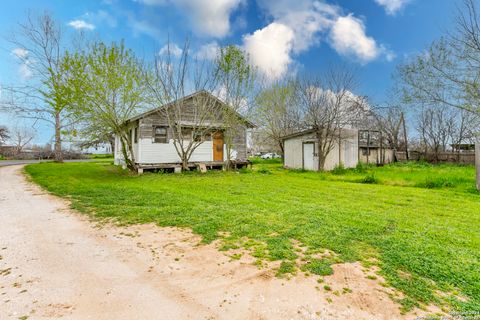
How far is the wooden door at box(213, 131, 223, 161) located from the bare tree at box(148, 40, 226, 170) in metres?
1.48

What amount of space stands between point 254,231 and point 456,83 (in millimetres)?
10656

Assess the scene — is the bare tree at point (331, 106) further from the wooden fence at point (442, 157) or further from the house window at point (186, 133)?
the wooden fence at point (442, 157)

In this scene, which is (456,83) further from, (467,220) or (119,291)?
(119,291)

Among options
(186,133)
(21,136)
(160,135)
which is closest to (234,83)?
(186,133)

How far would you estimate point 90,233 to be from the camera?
13.6 ft

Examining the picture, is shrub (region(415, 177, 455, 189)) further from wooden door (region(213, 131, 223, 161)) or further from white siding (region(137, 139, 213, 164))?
white siding (region(137, 139, 213, 164))

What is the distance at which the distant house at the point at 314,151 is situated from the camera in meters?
16.6

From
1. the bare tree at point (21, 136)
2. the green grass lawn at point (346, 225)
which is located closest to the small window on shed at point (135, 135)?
the green grass lawn at point (346, 225)

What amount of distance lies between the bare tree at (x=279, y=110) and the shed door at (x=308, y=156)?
3.12 metres

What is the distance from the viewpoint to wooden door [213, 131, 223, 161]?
627 inches

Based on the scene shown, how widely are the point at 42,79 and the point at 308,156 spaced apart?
15.6 meters

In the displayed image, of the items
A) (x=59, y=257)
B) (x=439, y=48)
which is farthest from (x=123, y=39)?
(x=439, y=48)

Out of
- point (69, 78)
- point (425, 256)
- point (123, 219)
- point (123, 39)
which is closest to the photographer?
point (425, 256)

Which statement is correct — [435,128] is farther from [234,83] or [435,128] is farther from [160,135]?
[160,135]
